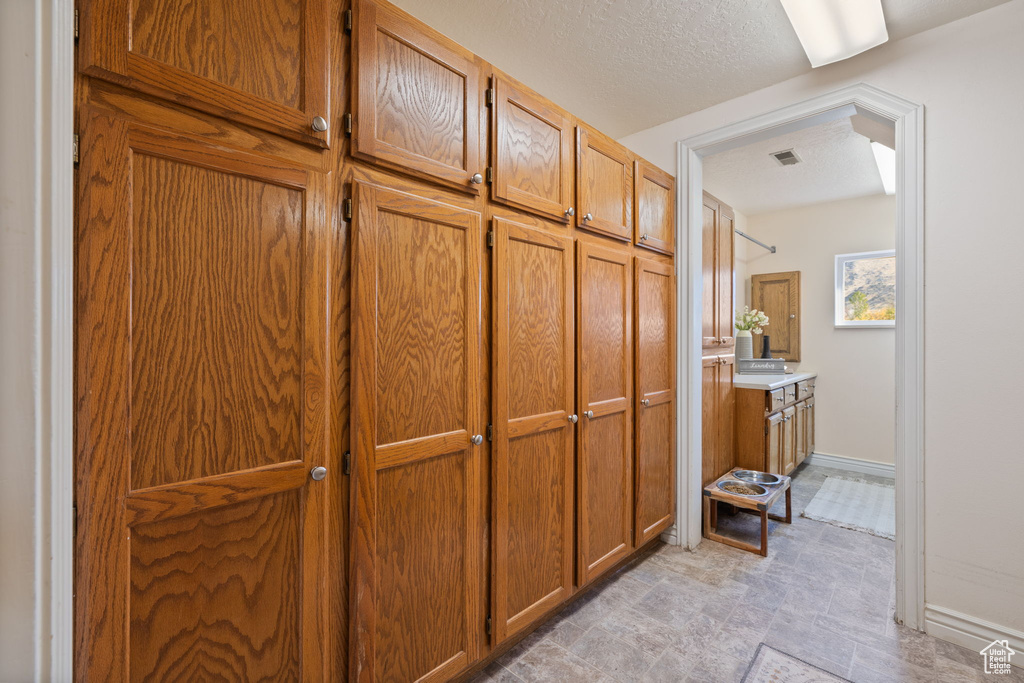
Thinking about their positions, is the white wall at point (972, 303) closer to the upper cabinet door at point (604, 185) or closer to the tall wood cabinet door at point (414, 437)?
the upper cabinet door at point (604, 185)

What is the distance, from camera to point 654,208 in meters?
2.50

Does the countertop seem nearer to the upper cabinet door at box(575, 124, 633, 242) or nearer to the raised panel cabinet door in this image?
the raised panel cabinet door

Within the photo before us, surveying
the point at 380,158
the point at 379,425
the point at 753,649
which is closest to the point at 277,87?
the point at 380,158

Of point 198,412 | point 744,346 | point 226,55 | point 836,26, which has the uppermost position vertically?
point 836,26

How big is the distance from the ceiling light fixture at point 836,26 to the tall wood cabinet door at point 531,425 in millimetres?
1289

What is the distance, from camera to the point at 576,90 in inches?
95.3

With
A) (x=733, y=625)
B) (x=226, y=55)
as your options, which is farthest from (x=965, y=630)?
(x=226, y=55)

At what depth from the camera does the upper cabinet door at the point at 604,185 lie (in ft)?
6.51

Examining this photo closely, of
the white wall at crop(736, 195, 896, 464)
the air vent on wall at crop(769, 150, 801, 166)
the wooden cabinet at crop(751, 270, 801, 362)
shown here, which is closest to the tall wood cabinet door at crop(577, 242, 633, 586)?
the air vent on wall at crop(769, 150, 801, 166)

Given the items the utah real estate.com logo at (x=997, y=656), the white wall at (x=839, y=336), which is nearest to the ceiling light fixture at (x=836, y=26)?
the utah real estate.com logo at (x=997, y=656)

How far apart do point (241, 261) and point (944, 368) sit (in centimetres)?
262

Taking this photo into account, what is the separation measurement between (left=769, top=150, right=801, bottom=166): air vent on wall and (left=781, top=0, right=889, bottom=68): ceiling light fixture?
51.2 inches

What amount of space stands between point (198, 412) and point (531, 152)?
4.59 ft

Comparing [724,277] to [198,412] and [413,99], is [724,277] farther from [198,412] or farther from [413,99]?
[198,412]
